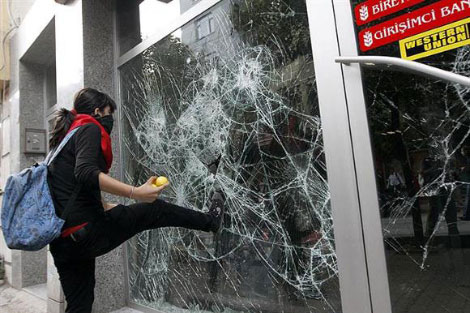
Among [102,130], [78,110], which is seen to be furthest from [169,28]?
[102,130]

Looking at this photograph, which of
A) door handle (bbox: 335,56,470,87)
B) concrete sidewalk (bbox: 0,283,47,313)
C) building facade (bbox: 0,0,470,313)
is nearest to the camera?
door handle (bbox: 335,56,470,87)

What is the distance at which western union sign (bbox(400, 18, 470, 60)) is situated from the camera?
1.58m

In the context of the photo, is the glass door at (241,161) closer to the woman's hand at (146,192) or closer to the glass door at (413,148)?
the glass door at (413,148)

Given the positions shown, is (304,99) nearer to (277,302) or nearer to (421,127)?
(421,127)

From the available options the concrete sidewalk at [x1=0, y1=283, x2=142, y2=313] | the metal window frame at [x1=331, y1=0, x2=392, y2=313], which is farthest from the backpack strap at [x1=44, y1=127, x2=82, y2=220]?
the concrete sidewalk at [x1=0, y1=283, x2=142, y2=313]

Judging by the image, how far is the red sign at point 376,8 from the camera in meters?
1.74

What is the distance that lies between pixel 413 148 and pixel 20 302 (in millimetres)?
5158

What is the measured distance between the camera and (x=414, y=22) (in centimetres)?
170

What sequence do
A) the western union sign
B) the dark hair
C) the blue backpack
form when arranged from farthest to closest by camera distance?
the dark hair, the blue backpack, the western union sign

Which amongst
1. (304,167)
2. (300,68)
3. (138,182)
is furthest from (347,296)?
(138,182)

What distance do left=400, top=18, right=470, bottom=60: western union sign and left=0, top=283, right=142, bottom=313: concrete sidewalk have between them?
178 inches

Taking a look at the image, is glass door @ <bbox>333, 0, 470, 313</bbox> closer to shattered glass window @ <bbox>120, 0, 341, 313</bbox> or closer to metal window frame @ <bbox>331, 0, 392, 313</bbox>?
metal window frame @ <bbox>331, 0, 392, 313</bbox>

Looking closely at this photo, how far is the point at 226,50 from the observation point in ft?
9.29

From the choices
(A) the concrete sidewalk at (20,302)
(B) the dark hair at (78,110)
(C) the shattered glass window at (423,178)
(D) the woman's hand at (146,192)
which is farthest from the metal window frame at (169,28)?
(A) the concrete sidewalk at (20,302)
